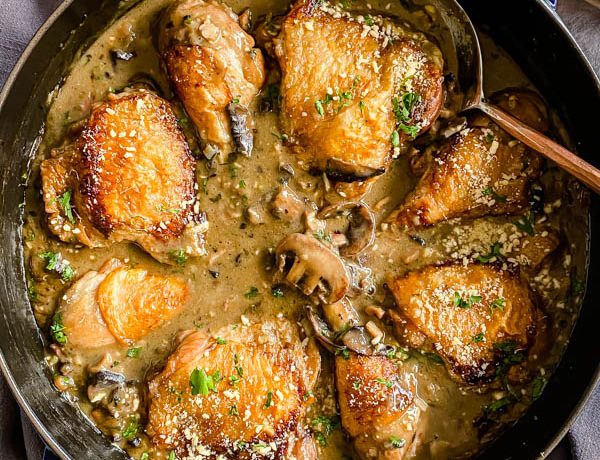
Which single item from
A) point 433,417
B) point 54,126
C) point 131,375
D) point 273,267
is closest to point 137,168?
point 54,126

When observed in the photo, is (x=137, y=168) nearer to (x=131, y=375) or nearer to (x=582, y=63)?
(x=131, y=375)

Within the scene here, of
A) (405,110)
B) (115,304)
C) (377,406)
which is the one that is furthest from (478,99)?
(115,304)

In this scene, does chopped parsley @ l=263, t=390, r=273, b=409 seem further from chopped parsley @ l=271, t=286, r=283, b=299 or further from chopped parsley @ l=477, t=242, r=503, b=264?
chopped parsley @ l=477, t=242, r=503, b=264

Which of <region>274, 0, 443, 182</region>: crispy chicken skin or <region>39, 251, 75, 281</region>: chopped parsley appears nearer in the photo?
<region>274, 0, 443, 182</region>: crispy chicken skin

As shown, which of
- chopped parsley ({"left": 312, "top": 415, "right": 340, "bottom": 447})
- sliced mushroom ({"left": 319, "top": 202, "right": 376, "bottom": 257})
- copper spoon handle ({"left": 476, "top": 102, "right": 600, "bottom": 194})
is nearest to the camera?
copper spoon handle ({"left": 476, "top": 102, "right": 600, "bottom": 194})

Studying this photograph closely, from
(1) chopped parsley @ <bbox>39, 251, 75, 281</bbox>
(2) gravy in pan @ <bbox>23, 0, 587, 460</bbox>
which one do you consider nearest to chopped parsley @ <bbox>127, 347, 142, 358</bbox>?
(2) gravy in pan @ <bbox>23, 0, 587, 460</bbox>

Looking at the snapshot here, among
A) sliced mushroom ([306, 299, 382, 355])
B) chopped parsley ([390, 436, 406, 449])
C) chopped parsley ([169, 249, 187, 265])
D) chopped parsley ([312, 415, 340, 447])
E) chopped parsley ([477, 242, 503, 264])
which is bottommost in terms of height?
chopped parsley ([312, 415, 340, 447])

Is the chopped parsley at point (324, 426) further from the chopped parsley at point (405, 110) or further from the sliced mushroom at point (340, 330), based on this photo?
the chopped parsley at point (405, 110)

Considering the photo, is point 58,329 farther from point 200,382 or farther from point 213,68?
point 213,68
